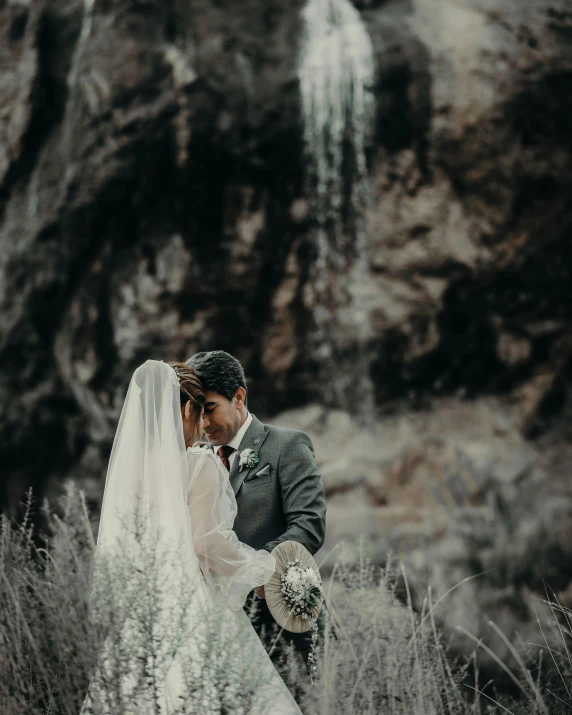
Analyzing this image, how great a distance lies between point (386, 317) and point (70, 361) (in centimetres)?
355

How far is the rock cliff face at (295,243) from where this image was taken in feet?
28.7

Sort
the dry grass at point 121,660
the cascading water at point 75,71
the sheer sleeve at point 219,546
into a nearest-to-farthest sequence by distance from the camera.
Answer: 1. the dry grass at point 121,660
2. the sheer sleeve at point 219,546
3. the cascading water at point 75,71

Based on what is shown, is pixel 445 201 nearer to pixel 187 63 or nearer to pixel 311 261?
pixel 311 261

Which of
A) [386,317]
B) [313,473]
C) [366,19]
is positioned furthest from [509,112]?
[313,473]

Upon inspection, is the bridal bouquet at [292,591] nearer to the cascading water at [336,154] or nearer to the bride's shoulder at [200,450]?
the bride's shoulder at [200,450]

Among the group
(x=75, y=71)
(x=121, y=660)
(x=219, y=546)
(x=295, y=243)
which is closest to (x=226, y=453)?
(x=219, y=546)

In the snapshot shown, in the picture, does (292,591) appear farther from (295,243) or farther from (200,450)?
(295,243)

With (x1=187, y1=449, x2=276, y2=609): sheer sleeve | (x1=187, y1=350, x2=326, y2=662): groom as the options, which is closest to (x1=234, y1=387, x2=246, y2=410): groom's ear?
(x1=187, y1=350, x2=326, y2=662): groom

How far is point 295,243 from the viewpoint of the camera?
916cm

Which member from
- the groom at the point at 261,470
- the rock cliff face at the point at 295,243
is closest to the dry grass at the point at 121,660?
the groom at the point at 261,470

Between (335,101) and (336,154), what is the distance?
0.57 m

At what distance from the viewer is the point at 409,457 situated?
9.05 m

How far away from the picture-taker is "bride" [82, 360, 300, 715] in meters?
2.06

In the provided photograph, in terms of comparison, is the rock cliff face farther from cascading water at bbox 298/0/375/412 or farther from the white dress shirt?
the white dress shirt
